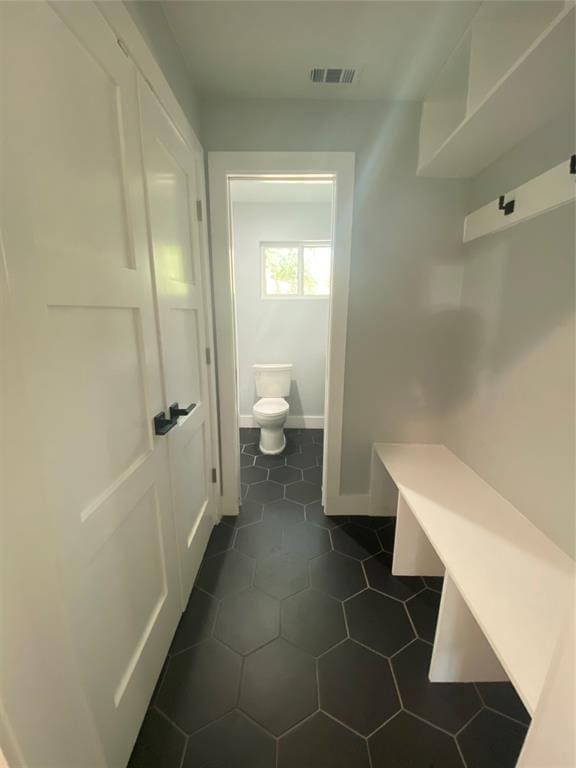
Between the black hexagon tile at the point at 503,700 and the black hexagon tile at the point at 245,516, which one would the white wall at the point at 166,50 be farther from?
the black hexagon tile at the point at 503,700

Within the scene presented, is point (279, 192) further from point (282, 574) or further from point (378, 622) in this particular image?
point (378, 622)

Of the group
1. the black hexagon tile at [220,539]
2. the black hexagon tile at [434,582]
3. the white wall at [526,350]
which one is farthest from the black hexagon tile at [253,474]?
the white wall at [526,350]

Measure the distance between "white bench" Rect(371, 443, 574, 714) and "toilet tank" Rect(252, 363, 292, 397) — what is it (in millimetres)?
1695

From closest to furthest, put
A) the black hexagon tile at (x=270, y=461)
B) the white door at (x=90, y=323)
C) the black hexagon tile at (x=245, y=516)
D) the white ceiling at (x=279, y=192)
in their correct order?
the white door at (x=90, y=323) < the black hexagon tile at (x=245, y=516) < the white ceiling at (x=279, y=192) < the black hexagon tile at (x=270, y=461)

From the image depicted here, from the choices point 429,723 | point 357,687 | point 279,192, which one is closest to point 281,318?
point 279,192

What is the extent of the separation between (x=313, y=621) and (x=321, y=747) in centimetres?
42

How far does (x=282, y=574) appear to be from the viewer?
1.66 meters

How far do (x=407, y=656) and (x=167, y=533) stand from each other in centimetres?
111

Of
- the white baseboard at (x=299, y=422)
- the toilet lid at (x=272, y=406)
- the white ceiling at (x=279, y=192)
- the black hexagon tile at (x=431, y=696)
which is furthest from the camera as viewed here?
the white baseboard at (x=299, y=422)

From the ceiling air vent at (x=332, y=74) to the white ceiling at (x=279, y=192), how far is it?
1054 millimetres

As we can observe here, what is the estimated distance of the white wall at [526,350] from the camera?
1.07 meters

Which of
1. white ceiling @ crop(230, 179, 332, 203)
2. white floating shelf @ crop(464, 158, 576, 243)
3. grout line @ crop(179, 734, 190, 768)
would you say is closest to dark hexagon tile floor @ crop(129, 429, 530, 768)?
grout line @ crop(179, 734, 190, 768)

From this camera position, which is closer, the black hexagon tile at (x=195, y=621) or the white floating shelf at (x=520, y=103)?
the white floating shelf at (x=520, y=103)

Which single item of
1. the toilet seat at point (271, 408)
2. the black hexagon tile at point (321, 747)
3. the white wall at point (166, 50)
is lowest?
the black hexagon tile at point (321, 747)
